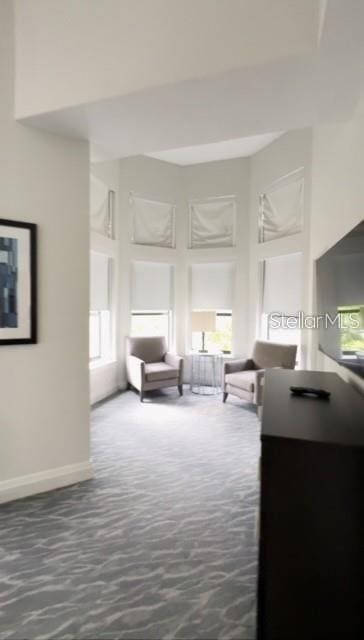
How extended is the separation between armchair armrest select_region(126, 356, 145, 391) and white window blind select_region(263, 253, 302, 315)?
7.28ft

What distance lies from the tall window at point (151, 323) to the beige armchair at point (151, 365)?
372 millimetres

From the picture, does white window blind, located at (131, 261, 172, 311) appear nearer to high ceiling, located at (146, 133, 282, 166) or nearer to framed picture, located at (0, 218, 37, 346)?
high ceiling, located at (146, 133, 282, 166)

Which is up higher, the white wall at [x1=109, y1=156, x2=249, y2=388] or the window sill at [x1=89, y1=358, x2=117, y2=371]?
the white wall at [x1=109, y1=156, x2=249, y2=388]

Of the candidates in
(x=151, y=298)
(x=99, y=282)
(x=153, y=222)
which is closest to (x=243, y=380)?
(x=151, y=298)

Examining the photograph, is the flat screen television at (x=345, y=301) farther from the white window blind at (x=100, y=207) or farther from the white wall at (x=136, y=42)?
the white window blind at (x=100, y=207)

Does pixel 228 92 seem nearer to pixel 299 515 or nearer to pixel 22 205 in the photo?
pixel 22 205

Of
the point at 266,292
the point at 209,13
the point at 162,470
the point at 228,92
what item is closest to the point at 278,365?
the point at 266,292

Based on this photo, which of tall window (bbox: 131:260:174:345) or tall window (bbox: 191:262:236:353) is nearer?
tall window (bbox: 131:260:174:345)

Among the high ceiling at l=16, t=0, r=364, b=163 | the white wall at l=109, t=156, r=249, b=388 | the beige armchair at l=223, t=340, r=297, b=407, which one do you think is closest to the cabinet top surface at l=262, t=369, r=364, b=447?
the high ceiling at l=16, t=0, r=364, b=163

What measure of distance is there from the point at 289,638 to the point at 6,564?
154cm

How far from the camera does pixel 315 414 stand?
1.71m

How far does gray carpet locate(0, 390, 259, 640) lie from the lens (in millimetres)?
1677

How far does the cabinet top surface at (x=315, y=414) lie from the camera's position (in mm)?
1416

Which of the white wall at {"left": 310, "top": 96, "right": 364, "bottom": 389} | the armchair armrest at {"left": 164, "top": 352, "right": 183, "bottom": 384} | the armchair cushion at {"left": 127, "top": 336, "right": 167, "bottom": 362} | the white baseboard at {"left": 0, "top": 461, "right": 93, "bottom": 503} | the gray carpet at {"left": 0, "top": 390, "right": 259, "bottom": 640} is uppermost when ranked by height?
the white wall at {"left": 310, "top": 96, "right": 364, "bottom": 389}
